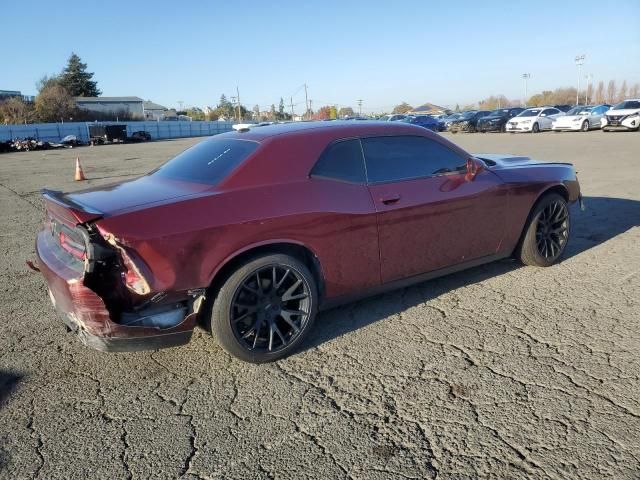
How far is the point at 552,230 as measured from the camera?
4941 mm

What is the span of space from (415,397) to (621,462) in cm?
101

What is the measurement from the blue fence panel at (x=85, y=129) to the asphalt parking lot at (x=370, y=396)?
151 feet

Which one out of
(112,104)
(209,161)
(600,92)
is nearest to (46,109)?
(112,104)

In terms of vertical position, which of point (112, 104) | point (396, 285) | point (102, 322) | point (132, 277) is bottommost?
point (396, 285)

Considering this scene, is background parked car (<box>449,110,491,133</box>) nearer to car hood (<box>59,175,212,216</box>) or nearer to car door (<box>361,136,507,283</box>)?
car door (<box>361,136,507,283</box>)

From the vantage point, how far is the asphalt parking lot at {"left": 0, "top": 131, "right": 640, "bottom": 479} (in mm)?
2324

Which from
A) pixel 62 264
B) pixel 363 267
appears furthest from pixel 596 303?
pixel 62 264

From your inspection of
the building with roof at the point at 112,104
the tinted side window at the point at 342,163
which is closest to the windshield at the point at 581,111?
the tinted side window at the point at 342,163

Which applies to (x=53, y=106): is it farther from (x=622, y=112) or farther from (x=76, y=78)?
(x=622, y=112)

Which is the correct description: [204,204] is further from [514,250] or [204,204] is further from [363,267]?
[514,250]

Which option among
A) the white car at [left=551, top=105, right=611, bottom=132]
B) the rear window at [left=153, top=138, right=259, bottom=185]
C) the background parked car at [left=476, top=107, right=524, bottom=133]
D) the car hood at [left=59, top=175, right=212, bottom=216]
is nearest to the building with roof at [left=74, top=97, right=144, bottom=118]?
the background parked car at [left=476, top=107, right=524, bottom=133]

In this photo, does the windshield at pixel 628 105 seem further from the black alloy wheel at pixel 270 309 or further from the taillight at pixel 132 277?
the taillight at pixel 132 277

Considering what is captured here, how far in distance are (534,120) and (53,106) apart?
62508mm

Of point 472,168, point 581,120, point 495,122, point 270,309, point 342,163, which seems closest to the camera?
point 270,309
